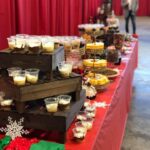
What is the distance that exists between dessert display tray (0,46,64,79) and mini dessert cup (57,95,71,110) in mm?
99

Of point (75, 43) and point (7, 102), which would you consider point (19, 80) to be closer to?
point (7, 102)

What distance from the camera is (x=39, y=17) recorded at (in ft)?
10.3

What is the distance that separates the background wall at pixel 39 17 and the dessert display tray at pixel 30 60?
0.89m

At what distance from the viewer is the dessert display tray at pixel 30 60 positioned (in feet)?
4.43

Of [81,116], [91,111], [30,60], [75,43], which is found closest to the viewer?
[30,60]

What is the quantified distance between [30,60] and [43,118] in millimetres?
258

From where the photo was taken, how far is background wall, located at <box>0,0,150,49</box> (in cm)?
229

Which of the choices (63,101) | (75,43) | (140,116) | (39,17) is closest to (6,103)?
(63,101)

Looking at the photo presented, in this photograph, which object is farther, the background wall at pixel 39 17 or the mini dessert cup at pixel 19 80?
the background wall at pixel 39 17

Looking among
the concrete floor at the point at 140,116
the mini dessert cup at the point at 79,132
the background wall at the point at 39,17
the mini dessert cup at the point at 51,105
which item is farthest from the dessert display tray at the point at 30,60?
the concrete floor at the point at 140,116

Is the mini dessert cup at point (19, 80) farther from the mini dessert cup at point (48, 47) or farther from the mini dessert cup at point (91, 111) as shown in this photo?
the mini dessert cup at point (91, 111)

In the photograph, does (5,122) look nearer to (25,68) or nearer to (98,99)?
(25,68)

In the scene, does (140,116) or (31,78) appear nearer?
(31,78)

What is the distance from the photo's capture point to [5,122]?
1300 mm
